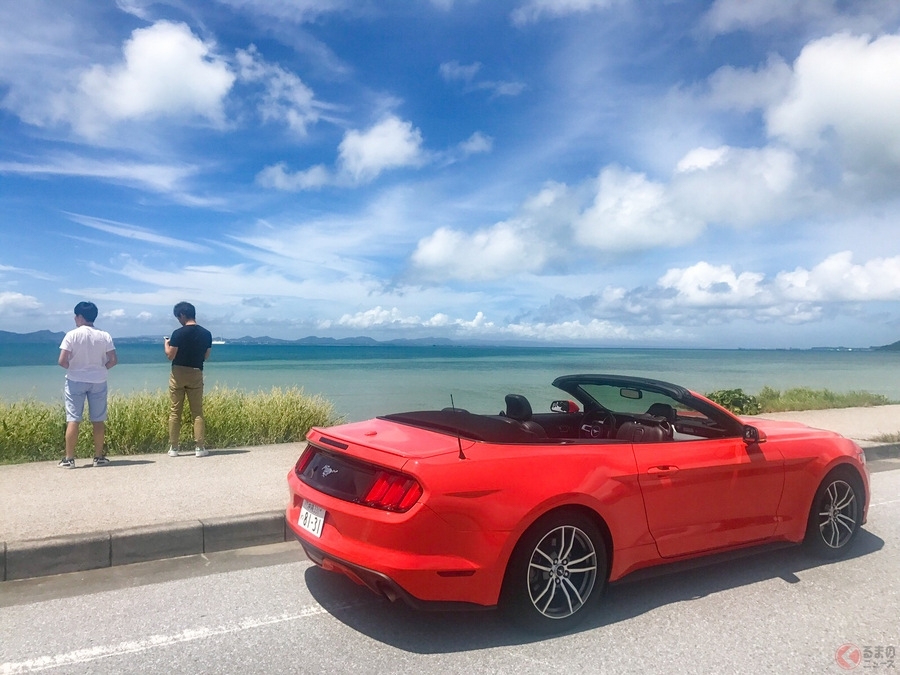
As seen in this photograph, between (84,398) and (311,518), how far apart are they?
498cm

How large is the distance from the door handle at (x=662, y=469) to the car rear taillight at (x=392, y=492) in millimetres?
1515

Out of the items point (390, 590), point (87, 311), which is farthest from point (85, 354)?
point (390, 590)

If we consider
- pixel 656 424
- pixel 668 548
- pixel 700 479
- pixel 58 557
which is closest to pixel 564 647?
pixel 668 548

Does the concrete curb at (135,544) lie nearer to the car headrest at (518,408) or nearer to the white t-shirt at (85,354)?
the car headrest at (518,408)

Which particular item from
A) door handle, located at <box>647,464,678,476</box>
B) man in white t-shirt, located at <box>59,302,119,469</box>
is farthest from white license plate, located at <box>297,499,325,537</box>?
man in white t-shirt, located at <box>59,302,119,469</box>

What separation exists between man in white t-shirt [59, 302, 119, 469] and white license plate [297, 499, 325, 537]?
457cm

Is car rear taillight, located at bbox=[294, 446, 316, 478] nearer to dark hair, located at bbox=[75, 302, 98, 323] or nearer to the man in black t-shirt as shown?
the man in black t-shirt

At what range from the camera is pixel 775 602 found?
432 centimetres

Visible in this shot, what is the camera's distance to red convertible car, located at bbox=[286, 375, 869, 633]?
3488mm

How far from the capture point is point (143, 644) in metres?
3.61

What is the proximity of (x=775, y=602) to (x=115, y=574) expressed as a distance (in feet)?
14.2

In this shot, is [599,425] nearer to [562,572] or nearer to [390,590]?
[562,572]

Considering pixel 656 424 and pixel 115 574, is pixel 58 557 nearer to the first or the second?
pixel 115 574

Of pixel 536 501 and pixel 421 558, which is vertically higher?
pixel 536 501
